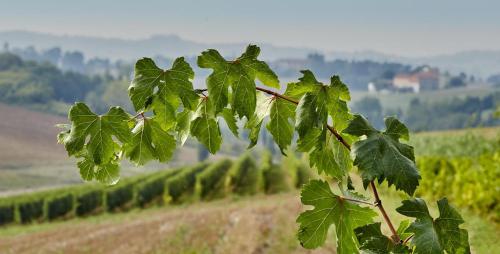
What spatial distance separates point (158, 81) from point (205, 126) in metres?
0.19

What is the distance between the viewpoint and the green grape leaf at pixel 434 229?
4.11 ft

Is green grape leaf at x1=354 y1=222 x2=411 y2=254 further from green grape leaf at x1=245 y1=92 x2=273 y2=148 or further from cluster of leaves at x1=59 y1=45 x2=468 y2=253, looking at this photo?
green grape leaf at x1=245 y1=92 x2=273 y2=148

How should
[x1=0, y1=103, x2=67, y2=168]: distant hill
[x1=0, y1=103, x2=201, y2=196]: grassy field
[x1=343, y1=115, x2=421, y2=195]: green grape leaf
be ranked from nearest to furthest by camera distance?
1. [x1=343, y1=115, x2=421, y2=195]: green grape leaf
2. [x1=0, y1=103, x2=201, y2=196]: grassy field
3. [x1=0, y1=103, x2=67, y2=168]: distant hill

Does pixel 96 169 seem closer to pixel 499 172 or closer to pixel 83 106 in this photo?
pixel 83 106

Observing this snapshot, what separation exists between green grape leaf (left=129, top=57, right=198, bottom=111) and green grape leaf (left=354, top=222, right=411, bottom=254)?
0.51m

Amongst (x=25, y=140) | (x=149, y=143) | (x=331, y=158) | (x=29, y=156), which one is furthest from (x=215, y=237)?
(x=25, y=140)

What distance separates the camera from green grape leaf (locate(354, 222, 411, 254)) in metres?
1.29

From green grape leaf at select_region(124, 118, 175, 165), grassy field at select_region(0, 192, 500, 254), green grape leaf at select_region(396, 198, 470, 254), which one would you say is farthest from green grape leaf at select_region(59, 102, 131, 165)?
grassy field at select_region(0, 192, 500, 254)

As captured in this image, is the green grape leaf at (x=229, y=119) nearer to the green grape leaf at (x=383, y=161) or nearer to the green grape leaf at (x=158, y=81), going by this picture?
the green grape leaf at (x=158, y=81)

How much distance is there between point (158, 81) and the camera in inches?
48.3

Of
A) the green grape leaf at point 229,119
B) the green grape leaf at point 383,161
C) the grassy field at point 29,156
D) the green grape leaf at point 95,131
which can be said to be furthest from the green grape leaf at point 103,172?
the grassy field at point 29,156

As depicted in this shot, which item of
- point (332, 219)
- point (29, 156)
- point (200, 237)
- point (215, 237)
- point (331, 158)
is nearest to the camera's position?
point (332, 219)

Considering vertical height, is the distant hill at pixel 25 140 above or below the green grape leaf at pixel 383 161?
below

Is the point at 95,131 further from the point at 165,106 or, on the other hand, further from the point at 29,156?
the point at 29,156
